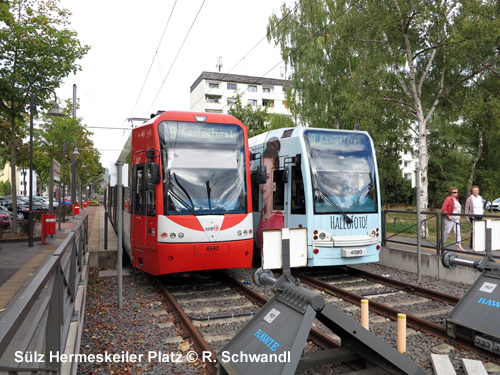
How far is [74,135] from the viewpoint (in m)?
27.1

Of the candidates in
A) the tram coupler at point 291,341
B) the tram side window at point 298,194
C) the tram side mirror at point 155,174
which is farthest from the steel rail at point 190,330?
the tram side window at point 298,194

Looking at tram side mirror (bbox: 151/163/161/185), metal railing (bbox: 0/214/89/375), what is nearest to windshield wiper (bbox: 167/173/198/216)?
tram side mirror (bbox: 151/163/161/185)

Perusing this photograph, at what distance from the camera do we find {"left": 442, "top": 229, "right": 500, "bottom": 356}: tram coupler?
16.0 ft

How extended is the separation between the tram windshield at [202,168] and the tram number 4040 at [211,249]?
25.0 inches

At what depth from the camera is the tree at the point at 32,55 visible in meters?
14.8

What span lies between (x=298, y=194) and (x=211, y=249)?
2552mm

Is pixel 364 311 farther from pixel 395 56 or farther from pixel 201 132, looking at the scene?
pixel 395 56

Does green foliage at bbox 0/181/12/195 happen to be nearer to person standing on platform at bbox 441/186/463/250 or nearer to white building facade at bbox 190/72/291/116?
white building facade at bbox 190/72/291/116

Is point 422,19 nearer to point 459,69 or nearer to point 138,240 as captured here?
point 459,69

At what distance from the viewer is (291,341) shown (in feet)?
11.4

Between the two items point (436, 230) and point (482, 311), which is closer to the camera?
point (482, 311)

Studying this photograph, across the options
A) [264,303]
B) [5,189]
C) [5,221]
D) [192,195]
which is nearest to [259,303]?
[264,303]

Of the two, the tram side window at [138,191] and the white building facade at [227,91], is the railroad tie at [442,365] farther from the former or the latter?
the white building facade at [227,91]

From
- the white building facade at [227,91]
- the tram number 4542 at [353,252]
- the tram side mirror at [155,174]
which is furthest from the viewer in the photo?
the white building facade at [227,91]
